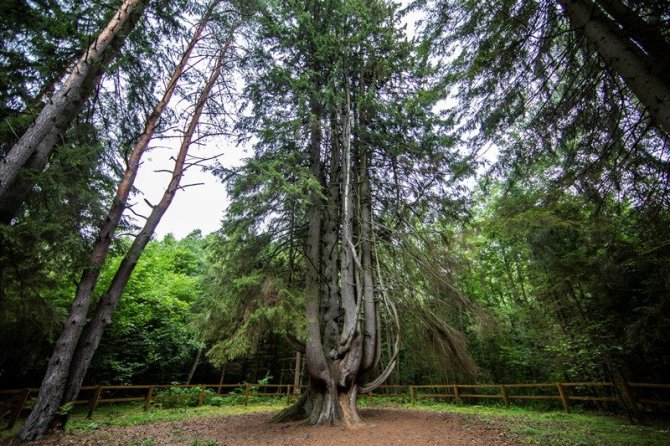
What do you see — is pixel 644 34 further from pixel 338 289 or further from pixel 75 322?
pixel 75 322

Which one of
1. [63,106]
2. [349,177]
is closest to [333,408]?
[349,177]

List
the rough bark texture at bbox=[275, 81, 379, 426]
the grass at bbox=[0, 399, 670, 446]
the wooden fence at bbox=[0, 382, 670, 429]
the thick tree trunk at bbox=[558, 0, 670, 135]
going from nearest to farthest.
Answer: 1. the thick tree trunk at bbox=[558, 0, 670, 135]
2. the grass at bbox=[0, 399, 670, 446]
3. the rough bark texture at bbox=[275, 81, 379, 426]
4. the wooden fence at bbox=[0, 382, 670, 429]

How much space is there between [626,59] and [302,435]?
7.18 meters

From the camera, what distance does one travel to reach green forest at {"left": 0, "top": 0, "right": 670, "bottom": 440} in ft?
14.3

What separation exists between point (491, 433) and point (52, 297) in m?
13.0

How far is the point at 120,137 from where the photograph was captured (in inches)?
288

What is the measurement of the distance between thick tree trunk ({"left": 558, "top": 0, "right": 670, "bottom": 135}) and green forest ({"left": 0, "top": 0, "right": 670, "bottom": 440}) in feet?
0.06

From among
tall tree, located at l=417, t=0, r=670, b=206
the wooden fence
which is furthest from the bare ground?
tall tree, located at l=417, t=0, r=670, b=206

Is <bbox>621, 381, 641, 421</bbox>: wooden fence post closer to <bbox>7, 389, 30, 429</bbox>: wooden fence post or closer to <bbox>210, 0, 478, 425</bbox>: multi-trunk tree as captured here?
<bbox>210, 0, 478, 425</bbox>: multi-trunk tree

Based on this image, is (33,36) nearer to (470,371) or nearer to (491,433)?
(470,371)

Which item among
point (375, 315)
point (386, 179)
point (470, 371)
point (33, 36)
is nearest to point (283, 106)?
point (386, 179)

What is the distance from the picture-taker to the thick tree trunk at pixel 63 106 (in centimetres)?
398

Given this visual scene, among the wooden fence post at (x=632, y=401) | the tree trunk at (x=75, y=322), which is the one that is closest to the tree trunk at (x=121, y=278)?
the tree trunk at (x=75, y=322)

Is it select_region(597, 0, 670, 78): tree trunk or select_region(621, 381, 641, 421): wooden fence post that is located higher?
select_region(597, 0, 670, 78): tree trunk
